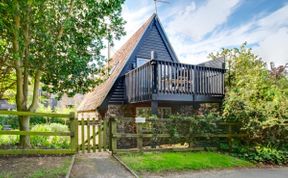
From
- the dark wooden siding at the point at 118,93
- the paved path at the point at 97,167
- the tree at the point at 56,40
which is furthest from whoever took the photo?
the dark wooden siding at the point at 118,93

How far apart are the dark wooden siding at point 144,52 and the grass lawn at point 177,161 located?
18.1 ft

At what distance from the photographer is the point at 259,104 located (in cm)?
1069

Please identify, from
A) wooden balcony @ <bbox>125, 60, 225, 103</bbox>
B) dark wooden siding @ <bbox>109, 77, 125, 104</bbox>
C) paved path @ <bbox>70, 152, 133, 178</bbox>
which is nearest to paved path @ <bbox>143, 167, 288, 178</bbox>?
paved path @ <bbox>70, 152, 133, 178</bbox>

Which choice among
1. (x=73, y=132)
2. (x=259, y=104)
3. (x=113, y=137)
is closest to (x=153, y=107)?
(x=113, y=137)

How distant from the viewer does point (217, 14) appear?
12875 millimetres

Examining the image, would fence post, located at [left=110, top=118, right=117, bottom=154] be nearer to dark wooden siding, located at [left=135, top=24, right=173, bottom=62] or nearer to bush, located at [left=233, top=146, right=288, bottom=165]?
bush, located at [left=233, top=146, right=288, bottom=165]

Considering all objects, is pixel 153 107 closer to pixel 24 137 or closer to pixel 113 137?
pixel 113 137

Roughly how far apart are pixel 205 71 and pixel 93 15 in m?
5.71

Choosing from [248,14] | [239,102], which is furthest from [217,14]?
[239,102]

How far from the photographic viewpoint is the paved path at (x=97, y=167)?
7.21 meters

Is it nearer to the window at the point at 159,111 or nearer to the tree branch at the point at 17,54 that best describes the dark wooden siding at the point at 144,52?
the window at the point at 159,111

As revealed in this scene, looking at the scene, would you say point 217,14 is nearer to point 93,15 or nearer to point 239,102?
point 239,102

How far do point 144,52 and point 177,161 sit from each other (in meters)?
8.63

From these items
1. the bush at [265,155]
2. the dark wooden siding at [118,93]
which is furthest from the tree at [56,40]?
the bush at [265,155]
